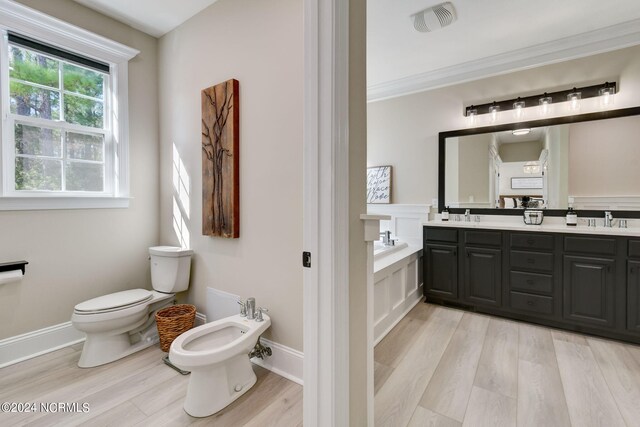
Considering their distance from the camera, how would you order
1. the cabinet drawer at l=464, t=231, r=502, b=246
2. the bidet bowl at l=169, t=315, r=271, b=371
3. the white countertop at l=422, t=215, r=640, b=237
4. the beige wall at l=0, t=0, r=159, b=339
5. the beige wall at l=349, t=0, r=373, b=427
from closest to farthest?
the beige wall at l=349, t=0, r=373, b=427 → the bidet bowl at l=169, t=315, r=271, b=371 → the beige wall at l=0, t=0, r=159, b=339 → the white countertop at l=422, t=215, r=640, b=237 → the cabinet drawer at l=464, t=231, r=502, b=246

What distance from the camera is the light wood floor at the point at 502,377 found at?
1526 mm

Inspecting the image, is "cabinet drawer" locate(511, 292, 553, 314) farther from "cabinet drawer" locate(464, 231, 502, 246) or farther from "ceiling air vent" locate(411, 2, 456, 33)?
"ceiling air vent" locate(411, 2, 456, 33)

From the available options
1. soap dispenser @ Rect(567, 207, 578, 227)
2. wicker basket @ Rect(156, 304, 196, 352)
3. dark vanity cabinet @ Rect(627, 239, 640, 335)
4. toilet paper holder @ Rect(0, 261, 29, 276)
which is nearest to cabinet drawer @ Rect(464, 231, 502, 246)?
soap dispenser @ Rect(567, 207, 578, 227)

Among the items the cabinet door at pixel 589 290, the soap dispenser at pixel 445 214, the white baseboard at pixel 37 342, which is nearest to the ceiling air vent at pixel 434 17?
the soap dispenser at pixel 445 214

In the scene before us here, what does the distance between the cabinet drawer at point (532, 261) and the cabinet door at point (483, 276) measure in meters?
0.13

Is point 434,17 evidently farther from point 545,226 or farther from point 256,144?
point 545,226

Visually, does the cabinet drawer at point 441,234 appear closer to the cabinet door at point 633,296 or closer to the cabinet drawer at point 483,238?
the cabinet drawer at point 483,238

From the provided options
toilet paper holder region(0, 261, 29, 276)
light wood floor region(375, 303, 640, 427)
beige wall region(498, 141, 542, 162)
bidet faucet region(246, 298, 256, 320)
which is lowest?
light wood floor region(375, 303, 640, 427)

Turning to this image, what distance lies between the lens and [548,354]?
2.15 meters

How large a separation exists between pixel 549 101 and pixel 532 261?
5.28ft

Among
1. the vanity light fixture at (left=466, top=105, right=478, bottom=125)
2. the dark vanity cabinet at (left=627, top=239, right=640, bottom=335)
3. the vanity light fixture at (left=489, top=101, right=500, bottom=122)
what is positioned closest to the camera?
the dark vanity cabinet at (left=627, top=239, right=640, bottom=335)

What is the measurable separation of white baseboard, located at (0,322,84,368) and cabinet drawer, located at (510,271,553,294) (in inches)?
151

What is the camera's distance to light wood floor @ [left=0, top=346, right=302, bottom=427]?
4.87 ft

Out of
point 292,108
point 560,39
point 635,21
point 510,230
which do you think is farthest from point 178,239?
point 635,21
